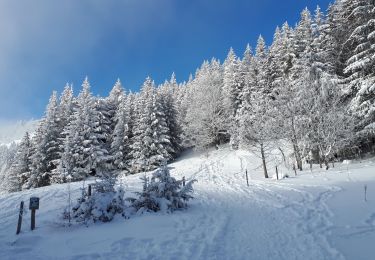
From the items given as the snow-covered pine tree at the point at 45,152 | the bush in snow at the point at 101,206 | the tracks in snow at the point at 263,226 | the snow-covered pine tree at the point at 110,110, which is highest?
the snow-covered pine tree at the point at 110,110

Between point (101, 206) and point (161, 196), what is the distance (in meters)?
2.85

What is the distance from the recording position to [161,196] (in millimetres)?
13859

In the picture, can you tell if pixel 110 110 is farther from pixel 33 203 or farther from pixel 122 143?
pixel 33 203

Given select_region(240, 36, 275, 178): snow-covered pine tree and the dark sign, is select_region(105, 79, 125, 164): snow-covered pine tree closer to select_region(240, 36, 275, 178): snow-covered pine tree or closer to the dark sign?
select_region(240, 36, 275, 178): snow-covered pine tree

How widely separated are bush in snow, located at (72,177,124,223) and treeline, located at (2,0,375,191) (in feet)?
20.1

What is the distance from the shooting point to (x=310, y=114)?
29.8 meters

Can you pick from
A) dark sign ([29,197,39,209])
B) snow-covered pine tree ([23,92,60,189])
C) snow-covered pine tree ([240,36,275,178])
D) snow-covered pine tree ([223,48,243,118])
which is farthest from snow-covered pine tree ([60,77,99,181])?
dark sign ([29,197,39,209])

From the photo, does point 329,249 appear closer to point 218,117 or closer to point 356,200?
point 356,200

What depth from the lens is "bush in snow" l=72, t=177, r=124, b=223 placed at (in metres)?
11.8

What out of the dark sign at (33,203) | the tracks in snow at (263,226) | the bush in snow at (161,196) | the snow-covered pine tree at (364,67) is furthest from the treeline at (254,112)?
the tracks in snow at (263,226)

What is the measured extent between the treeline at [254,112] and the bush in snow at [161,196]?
5883 millimetres

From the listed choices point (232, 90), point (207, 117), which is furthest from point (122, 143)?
point (232, 90)

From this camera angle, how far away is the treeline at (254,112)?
2805 centimetres

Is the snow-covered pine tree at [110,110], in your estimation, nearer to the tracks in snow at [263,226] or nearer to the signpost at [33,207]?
the tracks in snow at [263,226]
